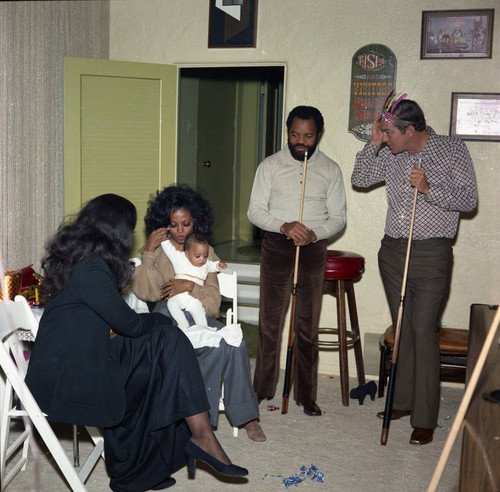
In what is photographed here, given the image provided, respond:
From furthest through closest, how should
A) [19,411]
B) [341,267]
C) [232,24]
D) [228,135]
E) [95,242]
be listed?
[228,135] < [232,24] < [341,267] < [19,411] < [95,242]

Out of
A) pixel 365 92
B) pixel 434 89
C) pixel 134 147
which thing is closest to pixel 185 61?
pixel 134 147

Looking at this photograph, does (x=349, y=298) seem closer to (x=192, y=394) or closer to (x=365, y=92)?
(x=365, y=92)

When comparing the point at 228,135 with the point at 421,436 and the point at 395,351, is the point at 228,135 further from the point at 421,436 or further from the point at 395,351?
the point at 421,436

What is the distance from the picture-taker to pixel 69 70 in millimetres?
4324

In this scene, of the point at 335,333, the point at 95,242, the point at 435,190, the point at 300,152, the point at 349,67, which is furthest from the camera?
the point at 349,67

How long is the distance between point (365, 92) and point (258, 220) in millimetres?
1192

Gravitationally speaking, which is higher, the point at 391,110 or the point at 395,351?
the point at 391,110

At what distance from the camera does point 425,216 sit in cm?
360

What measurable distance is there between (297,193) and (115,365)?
1590mm

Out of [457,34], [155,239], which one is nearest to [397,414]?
[155,239]

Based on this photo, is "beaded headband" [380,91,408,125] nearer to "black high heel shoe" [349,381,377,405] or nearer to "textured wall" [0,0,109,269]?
"black high heel shoe" [349,381,377,405]

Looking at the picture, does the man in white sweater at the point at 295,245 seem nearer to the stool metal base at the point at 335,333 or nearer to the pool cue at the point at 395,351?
the stool metal base at the point at 335,333

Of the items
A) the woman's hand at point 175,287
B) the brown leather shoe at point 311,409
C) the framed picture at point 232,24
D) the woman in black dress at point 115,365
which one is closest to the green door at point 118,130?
the framed picture at point 232,24

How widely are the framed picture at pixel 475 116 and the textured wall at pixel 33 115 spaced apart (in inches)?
93.1
